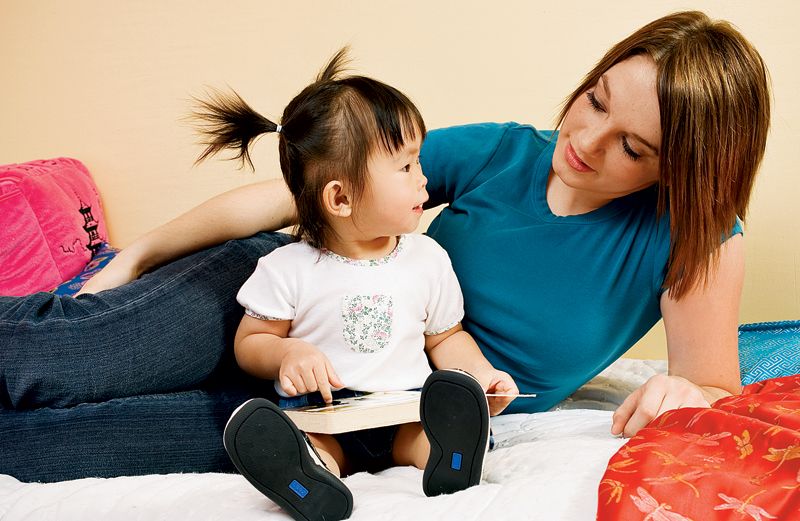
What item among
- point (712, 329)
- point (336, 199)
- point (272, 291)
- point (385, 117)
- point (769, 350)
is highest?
point (385, 117)

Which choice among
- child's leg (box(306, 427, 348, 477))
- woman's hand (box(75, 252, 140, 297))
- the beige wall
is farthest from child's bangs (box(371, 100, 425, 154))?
the beige wall

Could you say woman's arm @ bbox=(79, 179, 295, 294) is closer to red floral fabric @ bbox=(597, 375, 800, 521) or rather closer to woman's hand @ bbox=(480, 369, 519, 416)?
woman's hand @ bbox=(480, 369, 519, 416)

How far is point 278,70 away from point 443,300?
1.21m

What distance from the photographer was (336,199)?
117cm

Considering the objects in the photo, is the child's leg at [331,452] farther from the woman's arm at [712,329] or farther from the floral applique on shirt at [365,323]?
the woman's arm at [712,329]

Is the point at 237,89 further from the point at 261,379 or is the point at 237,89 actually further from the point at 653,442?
the point at 653,442

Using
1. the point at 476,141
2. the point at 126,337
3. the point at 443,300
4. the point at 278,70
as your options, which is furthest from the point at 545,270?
the point at 278,70

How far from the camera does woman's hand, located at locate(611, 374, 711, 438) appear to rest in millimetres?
1021

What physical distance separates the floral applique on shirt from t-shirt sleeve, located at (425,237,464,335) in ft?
0.33

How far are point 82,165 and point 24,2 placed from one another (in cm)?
52

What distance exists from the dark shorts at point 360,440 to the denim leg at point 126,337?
0.60ft

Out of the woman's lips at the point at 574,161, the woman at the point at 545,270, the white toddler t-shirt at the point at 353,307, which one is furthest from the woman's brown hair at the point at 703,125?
the white toddler t-shirt at the point at 353,307

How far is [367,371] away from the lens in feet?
3.82

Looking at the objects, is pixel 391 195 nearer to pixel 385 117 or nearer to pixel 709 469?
pixel 385 117
